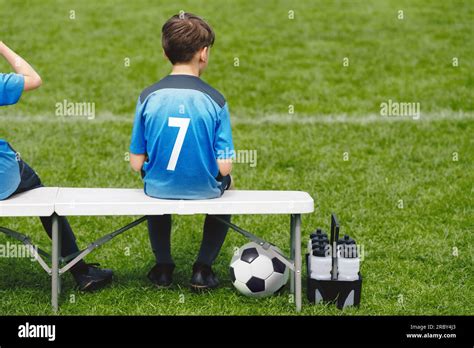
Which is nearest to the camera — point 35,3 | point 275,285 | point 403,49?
point 275,285

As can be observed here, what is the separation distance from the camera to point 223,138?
5.02 m

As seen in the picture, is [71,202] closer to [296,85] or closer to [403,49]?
[296,85]

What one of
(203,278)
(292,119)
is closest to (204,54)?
(203,278)

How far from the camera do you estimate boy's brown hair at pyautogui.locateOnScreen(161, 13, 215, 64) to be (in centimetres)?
495

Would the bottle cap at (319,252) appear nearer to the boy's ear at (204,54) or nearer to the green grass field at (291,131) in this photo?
the green grass field at (291,131)

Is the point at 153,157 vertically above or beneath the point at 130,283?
above

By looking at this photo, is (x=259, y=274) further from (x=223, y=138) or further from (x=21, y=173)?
(x=21, y=173)

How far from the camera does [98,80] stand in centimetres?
1237

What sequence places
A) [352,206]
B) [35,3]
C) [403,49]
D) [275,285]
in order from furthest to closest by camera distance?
[35,3] < [403,49] < [352,206] < [275,285]

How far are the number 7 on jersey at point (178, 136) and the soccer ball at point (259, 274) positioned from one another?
0.82 metres

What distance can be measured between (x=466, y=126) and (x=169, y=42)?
6004 mm

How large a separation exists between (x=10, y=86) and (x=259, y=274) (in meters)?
1.90

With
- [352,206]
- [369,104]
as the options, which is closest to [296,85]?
[369,104]

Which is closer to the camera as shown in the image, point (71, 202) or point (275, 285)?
point (71, 202)
